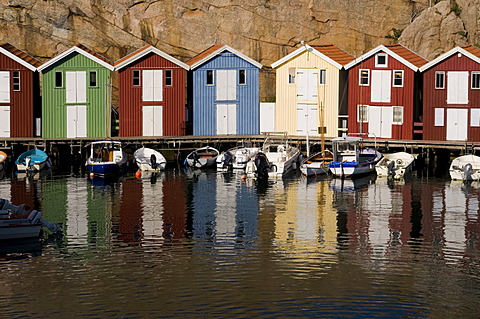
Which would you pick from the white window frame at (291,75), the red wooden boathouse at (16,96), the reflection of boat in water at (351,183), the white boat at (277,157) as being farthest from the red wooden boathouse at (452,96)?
the red wooden boathouse at (16,96)

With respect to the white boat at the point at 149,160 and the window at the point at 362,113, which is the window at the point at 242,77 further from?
the white boat at the point at 149,160

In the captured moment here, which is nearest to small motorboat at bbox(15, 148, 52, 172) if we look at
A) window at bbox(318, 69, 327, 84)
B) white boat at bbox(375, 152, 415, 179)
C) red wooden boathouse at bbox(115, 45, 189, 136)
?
red wooden boathouse at bbox(115, 45, 189, 136)

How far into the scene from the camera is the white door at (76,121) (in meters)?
66.8

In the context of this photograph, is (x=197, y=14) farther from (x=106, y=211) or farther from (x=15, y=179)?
(x=106, y=211)

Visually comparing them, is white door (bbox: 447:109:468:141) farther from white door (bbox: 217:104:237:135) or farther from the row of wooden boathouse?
white door (bbox: 217:104:237:135)

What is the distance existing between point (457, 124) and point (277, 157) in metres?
12.4

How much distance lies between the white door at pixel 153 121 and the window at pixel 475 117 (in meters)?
21.0

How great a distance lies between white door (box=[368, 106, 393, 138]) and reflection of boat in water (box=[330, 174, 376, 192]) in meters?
6.34

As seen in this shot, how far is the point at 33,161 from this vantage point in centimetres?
6194

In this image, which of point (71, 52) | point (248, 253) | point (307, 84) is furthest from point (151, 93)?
point (248, 253)

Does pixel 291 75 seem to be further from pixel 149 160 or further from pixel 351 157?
pixel 149 160

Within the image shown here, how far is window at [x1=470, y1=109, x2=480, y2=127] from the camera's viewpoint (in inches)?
2495

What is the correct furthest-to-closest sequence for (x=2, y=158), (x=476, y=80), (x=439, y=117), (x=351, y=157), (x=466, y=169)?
(x=439, y=117)
(x=476, y=80)
(x=2, y=158)
(x=351, y=157)
(x=466, y=169)

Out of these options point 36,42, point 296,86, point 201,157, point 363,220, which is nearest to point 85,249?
point 363,220
